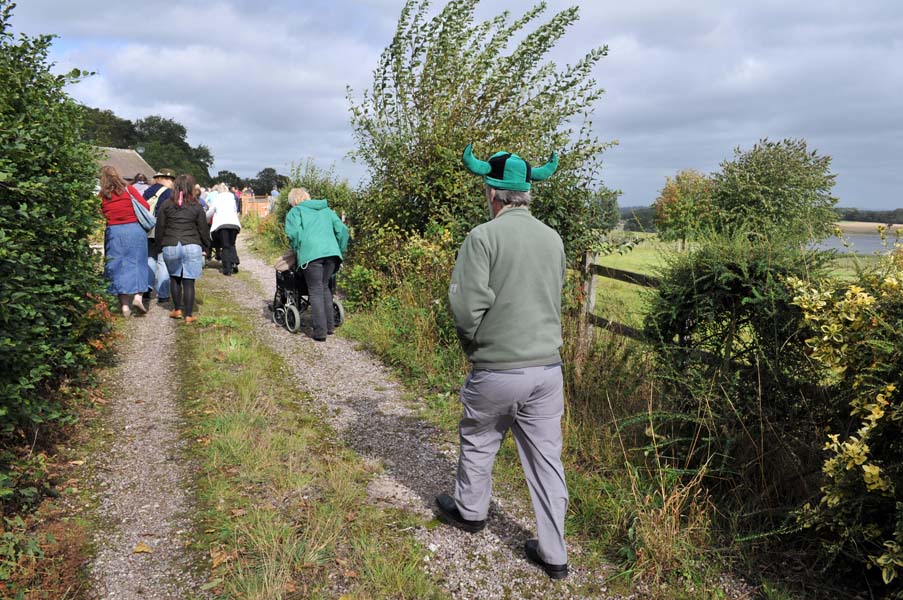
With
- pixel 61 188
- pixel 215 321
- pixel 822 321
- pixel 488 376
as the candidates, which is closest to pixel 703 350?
pixel 822 321

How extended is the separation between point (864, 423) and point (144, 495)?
430cm

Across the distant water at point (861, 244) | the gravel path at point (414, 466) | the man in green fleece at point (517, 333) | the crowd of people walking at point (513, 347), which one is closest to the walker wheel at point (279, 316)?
the gravel path at point (414, 466)

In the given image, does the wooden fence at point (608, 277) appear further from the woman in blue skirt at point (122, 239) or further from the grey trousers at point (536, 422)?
the woman in blue skirt at point (122, 239)

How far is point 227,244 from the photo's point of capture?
519 inches

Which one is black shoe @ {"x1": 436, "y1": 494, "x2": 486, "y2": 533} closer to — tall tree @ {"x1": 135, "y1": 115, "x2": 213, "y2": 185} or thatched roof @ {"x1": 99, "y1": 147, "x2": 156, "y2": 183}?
thatched roof @ {"x1": 99, "y1": 147, "x2": 156, "y2": 183}

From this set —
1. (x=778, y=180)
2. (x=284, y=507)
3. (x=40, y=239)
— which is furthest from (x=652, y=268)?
(x=778, y=180)

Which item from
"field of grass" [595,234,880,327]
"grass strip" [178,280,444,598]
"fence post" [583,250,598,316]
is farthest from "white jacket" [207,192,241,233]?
"field of grass" [595,234,880,327]

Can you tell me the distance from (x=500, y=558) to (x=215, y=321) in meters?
6.56

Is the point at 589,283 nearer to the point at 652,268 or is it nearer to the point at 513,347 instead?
the point at 652,268

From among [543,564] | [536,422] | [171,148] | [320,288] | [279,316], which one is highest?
[171,148]

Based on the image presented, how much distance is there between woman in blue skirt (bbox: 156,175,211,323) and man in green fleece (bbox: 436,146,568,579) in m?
6.63

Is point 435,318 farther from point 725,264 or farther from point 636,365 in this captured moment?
point 725,264

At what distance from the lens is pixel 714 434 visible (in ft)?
12.2

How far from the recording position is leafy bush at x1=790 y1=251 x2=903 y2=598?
262cm
